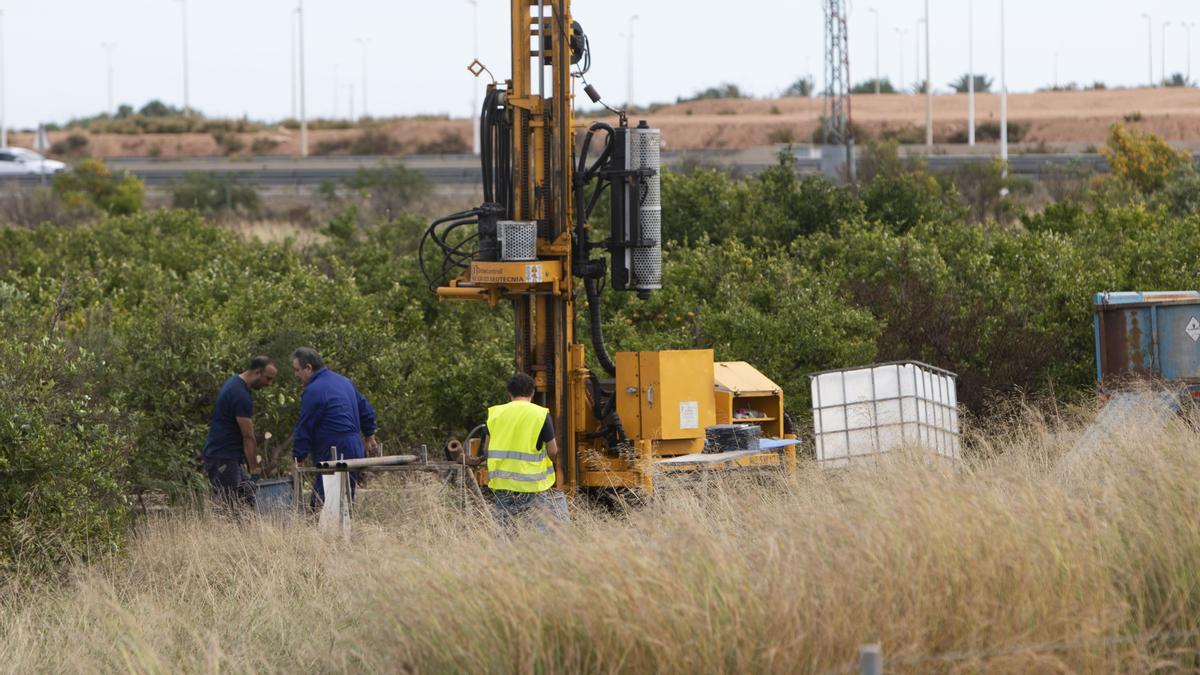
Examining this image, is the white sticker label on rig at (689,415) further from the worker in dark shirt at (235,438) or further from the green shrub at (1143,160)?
the green shrub at (1143,160)

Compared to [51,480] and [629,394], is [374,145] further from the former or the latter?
[51,480]

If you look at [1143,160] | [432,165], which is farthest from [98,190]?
[1143,160]

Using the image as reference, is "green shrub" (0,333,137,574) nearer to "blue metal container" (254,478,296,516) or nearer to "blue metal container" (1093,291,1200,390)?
"blue metal container" (254,478,296,516)

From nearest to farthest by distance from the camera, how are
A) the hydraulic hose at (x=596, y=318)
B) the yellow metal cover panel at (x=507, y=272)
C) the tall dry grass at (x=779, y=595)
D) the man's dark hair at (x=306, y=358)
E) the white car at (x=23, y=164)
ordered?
the tall dry grass at (x=779, y=595), the yellow metal cover panel at (x=507, y=272), the hydraulic hose at (x=596, y=318), the man's dark hair at (x=306, y=358), the white car at (x=23, y=164)

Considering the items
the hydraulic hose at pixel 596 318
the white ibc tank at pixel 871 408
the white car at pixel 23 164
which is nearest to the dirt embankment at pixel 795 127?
the white car at pixel 23 164

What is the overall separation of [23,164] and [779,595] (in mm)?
60709

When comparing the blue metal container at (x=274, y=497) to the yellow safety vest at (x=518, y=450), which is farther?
the blue metal container at (x=274, y=497)

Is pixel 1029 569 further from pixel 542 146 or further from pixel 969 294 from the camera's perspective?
pixel 969 294

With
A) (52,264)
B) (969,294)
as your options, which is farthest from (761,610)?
(52,264)

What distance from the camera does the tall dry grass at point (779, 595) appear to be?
252 inches

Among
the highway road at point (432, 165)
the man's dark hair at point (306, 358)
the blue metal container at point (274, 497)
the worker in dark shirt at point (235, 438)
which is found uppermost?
the highway road at point (432, 165)

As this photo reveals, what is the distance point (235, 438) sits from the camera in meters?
12.9

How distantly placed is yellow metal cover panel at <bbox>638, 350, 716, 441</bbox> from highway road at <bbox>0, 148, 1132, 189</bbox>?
103ft

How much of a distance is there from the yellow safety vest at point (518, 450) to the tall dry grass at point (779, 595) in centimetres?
122
